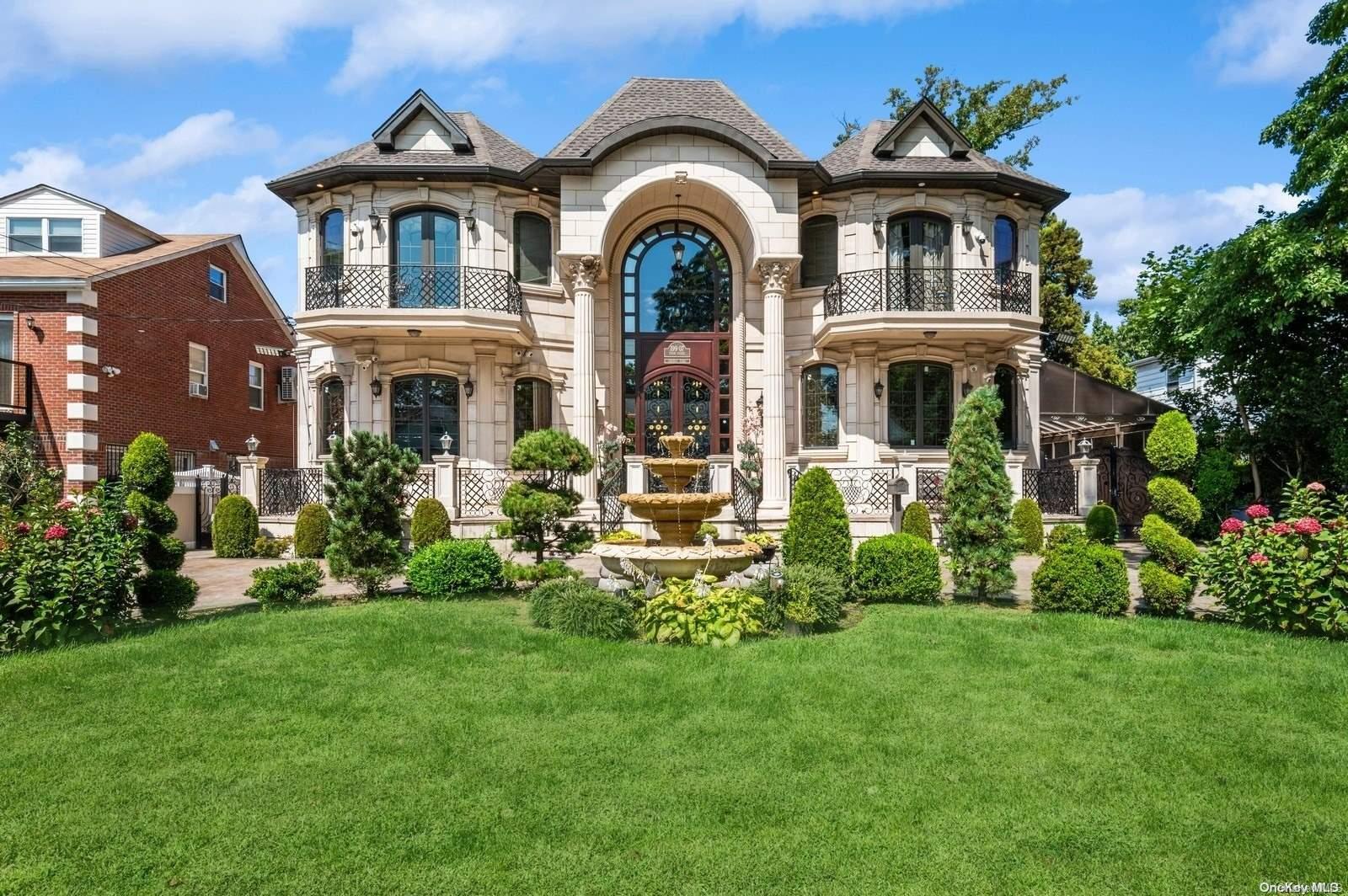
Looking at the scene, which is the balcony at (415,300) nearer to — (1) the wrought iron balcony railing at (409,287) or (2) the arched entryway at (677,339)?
(1) the wrought iron balcony railing at (409,287)

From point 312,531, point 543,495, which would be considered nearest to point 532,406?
point 312,531

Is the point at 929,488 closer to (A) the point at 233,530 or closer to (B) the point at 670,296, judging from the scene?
(B) the point at 670,296

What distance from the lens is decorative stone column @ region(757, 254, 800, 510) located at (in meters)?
15.2

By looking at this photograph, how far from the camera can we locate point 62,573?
7.47 m

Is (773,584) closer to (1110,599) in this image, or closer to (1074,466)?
(1110,599)

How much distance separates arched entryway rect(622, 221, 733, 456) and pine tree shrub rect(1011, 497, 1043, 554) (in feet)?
19.6

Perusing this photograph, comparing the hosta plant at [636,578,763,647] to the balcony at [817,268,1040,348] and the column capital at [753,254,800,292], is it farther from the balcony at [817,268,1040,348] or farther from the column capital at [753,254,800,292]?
the balcony at [817,268,1040,348]

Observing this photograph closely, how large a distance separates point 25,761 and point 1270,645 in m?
10.3

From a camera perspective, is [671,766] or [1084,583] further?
[1084,583]

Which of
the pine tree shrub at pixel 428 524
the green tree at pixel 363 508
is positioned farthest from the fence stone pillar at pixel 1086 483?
the green tree at pixel 363 508

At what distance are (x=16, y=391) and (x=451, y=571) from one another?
529 inches

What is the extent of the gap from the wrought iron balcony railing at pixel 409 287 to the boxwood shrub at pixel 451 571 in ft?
23.2

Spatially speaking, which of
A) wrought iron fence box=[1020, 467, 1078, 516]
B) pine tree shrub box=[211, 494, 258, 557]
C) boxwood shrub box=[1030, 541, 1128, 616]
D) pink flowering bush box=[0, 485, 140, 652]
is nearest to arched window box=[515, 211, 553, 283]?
pine tree shrub box=[211, 494, 258, 557]

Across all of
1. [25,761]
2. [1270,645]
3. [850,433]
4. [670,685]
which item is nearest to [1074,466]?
[850,433]
